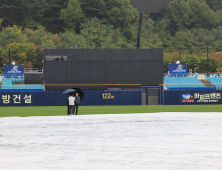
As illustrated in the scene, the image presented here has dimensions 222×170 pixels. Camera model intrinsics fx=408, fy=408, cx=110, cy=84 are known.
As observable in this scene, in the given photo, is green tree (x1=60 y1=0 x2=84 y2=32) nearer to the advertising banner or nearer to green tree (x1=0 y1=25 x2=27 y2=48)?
green tree (x1=0 y1=25 x2=27 y2=48)

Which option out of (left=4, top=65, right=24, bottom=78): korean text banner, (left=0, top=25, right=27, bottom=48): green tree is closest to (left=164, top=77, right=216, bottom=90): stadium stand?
(left=4, top=65, right=24, bottom=78): korean text banner

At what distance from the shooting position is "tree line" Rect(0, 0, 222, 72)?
384 feet

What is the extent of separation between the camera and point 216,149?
41.6ft

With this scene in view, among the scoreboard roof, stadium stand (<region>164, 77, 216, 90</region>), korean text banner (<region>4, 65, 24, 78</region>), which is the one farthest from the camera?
korean text banner (<region>4, 65, 24, 78</region>)

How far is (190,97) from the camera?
49.2m

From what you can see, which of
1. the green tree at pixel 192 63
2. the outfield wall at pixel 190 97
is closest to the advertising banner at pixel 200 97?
the outfield wall at pixel 190 97

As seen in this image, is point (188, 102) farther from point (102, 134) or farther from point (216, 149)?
point (216, 149)

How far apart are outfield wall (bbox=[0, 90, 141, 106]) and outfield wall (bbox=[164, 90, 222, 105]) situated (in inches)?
152

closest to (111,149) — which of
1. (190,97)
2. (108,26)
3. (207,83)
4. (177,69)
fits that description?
(190,97)

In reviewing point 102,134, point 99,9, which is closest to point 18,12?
point 99,9

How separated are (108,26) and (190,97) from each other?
8225cm

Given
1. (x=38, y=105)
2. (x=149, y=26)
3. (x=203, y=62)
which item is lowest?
(x=38, y=105)

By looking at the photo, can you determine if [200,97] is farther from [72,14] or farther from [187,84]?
[72,14]

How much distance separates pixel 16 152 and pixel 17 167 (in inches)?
95.3
